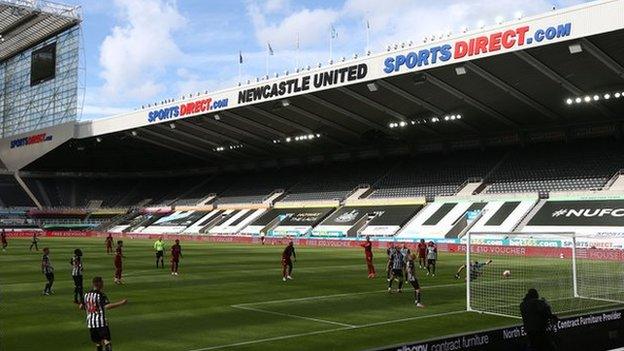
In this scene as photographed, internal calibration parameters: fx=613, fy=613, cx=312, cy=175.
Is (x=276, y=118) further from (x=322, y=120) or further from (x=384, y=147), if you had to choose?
(x=384, y=147)

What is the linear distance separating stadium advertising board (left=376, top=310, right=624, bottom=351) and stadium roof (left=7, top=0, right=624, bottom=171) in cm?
2783

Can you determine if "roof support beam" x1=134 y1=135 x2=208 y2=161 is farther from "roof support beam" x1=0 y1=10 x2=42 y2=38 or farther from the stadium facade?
"roof support beam" x1=0 y1=10 x2=42 y2=38

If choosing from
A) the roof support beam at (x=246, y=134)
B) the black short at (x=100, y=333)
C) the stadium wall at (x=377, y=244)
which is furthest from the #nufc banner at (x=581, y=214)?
the black short at (x=100, y=333)

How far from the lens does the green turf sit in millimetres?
15125

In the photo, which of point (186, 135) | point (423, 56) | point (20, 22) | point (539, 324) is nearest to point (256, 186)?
point (186, 135)

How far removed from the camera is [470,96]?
174ft

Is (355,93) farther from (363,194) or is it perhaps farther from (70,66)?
(70,66)

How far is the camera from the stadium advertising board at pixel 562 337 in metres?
10.7

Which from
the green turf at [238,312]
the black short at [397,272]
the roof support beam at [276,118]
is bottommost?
the green turf at [238,312]

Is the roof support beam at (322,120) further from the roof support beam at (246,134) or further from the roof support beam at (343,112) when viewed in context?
the roof support beam at (246,134)

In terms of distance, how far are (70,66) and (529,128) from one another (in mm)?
62677

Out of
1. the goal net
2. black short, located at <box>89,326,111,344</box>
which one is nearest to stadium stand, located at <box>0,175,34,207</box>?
the goal net

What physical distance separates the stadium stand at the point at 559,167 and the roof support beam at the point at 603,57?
11.9m

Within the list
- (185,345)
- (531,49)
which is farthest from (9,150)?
(185,345)
